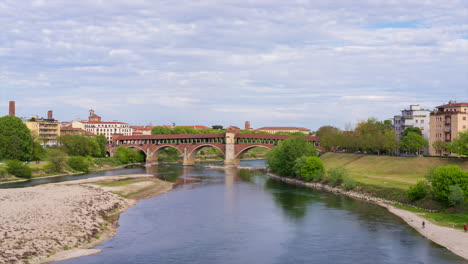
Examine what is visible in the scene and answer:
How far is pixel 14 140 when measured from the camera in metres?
97.4

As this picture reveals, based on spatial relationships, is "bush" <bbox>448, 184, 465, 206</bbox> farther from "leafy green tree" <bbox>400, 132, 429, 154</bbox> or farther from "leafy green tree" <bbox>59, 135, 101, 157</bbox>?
"leafy green tree" <bbox>59, 135, 101, 157</bbox>

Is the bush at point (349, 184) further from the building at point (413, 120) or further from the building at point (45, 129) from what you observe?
the building at point (45, 129)

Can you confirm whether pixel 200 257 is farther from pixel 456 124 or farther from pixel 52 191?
pixel 456 124

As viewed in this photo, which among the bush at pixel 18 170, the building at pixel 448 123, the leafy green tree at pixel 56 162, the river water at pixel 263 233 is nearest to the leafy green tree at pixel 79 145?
the leafy green tree at pixel 56 162

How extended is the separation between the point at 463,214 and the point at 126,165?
320ft

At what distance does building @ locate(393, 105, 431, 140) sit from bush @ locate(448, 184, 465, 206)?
63.8 meters

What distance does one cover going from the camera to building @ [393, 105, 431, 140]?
109938mm

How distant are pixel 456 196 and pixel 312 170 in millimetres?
34145

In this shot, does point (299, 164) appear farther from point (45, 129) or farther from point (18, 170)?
point (45, 129)

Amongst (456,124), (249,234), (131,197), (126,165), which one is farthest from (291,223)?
(126,165)

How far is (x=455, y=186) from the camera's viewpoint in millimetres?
47500

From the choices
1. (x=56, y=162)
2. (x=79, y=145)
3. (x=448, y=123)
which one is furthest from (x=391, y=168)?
(x=79, y=145)

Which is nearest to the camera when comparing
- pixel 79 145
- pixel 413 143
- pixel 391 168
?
pixel 391 168

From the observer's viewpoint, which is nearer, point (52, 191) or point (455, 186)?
point (455, 186)
